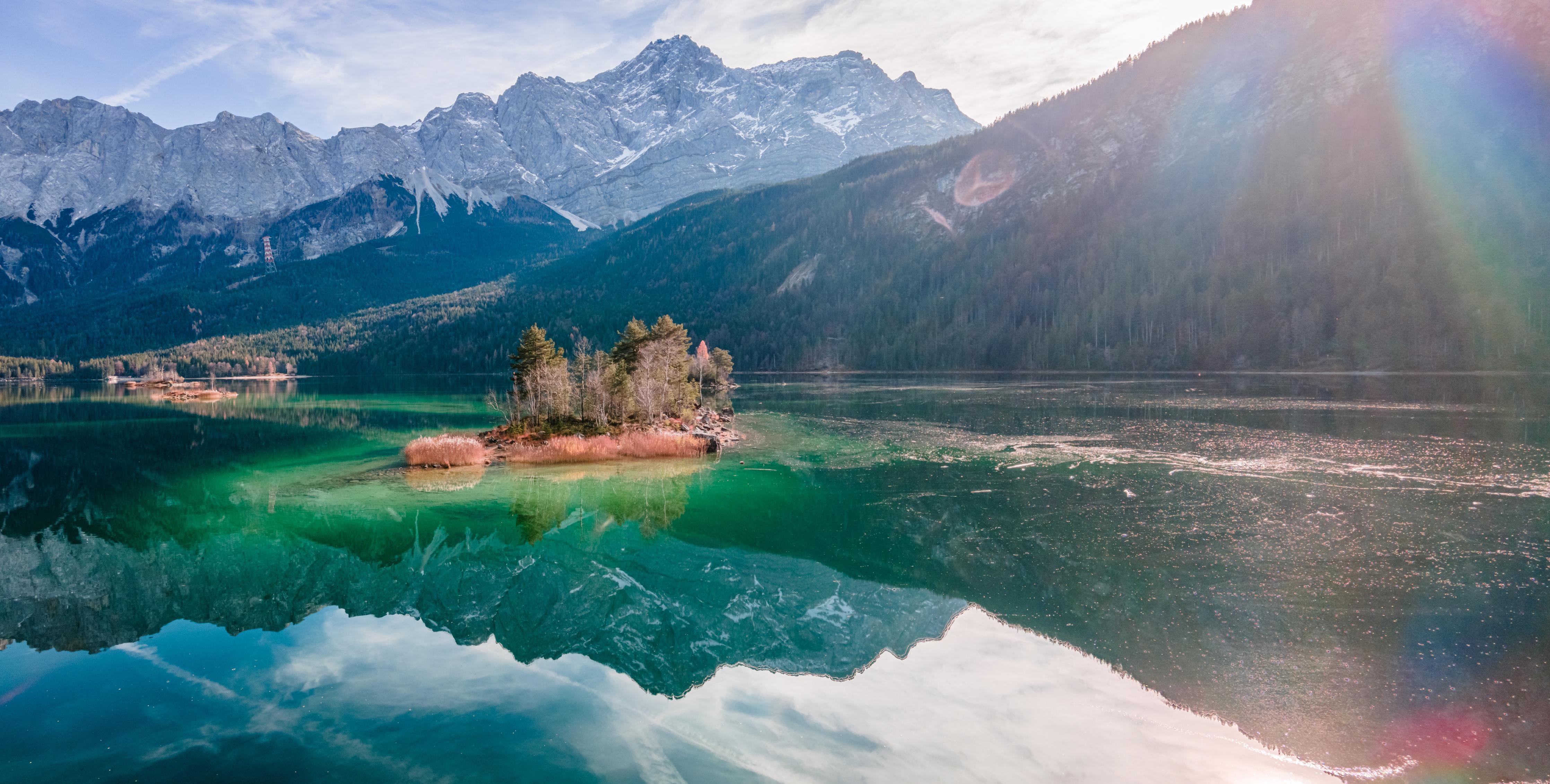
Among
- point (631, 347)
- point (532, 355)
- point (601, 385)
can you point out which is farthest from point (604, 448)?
point (631, 347)

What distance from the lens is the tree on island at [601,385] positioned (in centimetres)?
4688

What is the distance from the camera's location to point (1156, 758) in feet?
36.0

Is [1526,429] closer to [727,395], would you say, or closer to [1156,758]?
[1156,758]

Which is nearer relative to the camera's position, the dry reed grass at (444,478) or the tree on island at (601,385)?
the dry reed grass at (444,478)

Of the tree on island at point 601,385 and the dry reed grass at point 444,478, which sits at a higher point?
the tree on island at point 601,385

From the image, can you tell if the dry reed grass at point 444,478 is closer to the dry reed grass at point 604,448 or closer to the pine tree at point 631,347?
the dry reed grass at point 604,448

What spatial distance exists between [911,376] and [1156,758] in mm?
146756

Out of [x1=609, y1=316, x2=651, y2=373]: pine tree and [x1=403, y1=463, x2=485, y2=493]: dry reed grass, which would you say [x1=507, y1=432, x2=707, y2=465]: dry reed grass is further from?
[x1=609, y1=316, x2=651, y2=373]: pine tree

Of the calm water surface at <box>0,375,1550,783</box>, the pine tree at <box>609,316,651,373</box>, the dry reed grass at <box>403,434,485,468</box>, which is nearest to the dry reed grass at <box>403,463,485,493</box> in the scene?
the calm water surface at <box>0,375,1550,783</box>

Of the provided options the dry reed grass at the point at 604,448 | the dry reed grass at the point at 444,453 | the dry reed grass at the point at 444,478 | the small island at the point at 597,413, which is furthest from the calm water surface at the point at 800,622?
the small island at the point at 597,413

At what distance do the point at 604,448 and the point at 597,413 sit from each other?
5.39 meters

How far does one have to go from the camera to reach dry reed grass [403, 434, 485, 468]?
3972cm

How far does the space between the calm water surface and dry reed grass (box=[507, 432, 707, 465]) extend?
4.40m

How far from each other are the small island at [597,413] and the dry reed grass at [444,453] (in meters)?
0.05
